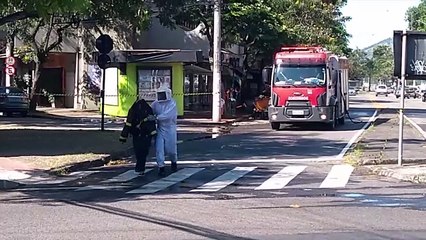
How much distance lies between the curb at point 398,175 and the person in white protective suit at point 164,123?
4.44m

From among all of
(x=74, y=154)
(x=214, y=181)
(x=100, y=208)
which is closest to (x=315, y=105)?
(x=74, y=154)

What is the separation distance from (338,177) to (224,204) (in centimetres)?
473

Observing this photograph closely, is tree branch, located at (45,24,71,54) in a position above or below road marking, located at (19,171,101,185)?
above

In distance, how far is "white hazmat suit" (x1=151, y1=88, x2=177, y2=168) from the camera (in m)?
16.3

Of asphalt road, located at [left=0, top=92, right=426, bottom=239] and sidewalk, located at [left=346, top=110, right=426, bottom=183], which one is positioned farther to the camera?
sidewalk, located at [left=346, top=110, right=426, bottom=183]

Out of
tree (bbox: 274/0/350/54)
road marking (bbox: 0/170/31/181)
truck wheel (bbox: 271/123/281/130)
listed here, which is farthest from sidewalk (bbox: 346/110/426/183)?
tree (bbox: 274/0/350/54)

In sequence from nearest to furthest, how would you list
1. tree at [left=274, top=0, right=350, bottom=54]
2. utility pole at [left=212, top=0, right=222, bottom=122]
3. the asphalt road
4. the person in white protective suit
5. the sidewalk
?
the asphalt road → the person in white protective suit → the sidewalk → utility pole at [left=212, top=0, right=222, bottom=122] → tree at [left=274, top=0, right=350, bottom=54]

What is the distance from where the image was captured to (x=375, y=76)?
18912 cm

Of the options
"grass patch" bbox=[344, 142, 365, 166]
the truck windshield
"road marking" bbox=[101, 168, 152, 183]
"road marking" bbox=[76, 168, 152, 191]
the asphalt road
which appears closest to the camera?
the asphalt road

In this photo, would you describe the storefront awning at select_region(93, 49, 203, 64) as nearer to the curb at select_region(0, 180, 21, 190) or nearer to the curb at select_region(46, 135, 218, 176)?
the curb at select_region(46, 135, 218, 176)

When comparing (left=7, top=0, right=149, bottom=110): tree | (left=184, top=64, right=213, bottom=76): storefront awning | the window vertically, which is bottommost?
the window

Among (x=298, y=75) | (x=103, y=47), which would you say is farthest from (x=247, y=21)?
(x=103, y=47)

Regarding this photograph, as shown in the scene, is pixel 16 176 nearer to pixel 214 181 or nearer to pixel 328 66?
pixel 214 181

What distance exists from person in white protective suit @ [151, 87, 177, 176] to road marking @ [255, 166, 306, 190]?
2.21 metres
